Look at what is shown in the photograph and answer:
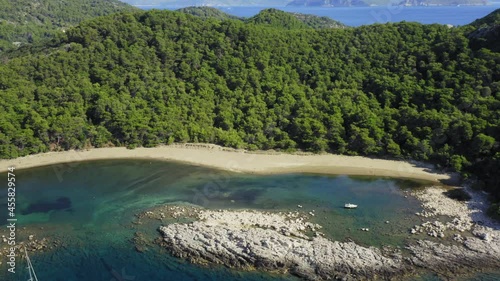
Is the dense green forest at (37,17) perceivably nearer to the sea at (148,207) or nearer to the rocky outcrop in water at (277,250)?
the sea at (148,207)

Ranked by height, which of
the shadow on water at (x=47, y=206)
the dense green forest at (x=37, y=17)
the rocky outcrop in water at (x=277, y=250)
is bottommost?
the shadow on water at (x=47, y=206)

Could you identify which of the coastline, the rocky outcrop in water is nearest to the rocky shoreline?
the rocky outcrop in water

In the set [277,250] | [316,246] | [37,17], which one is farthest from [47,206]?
[37,17]

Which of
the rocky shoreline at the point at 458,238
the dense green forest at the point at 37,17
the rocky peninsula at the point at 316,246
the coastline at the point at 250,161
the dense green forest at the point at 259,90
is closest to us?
the rocky peninsula at the point at 316,246

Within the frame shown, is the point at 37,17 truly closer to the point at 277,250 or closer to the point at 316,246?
the point at 277,250

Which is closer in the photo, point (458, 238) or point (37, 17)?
point (458, 238)

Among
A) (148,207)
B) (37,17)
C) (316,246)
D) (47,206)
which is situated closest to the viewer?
(316,246)

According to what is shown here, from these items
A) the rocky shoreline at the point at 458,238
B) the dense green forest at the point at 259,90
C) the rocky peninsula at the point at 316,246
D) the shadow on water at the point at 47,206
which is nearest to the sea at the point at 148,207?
A: the shadow on water at the point at 47,206
